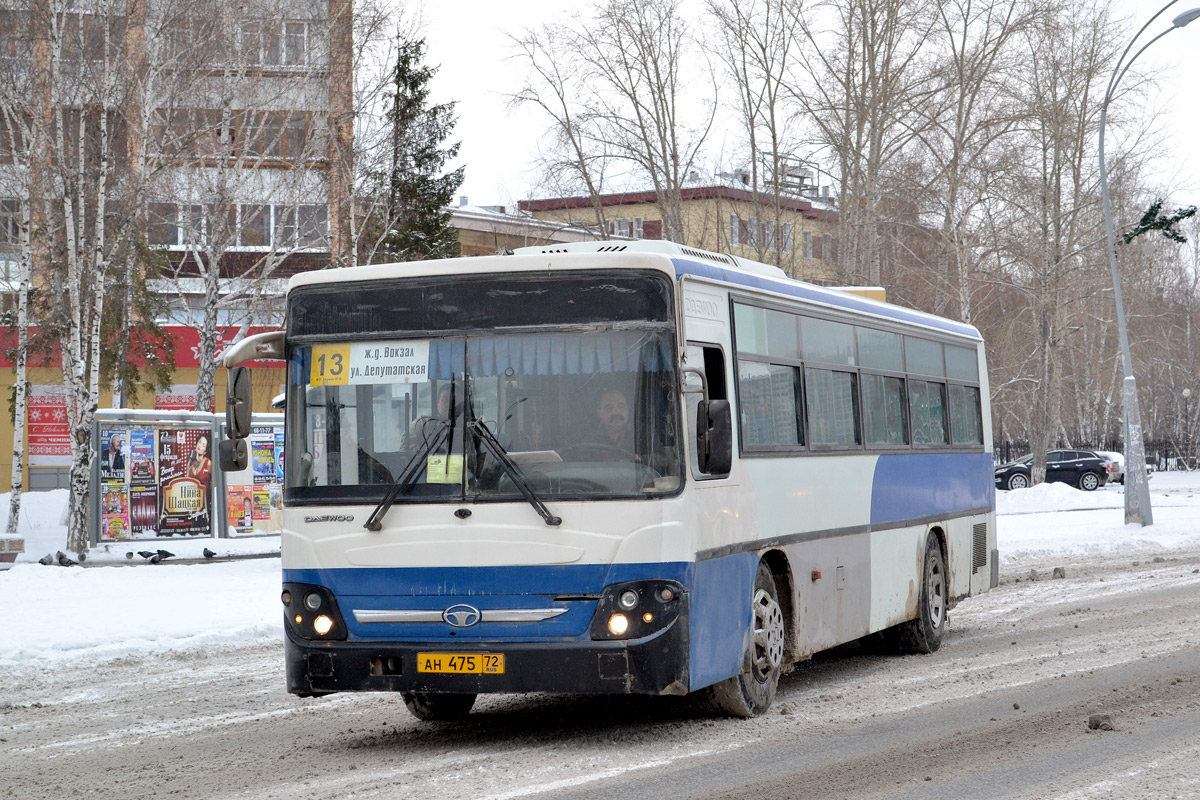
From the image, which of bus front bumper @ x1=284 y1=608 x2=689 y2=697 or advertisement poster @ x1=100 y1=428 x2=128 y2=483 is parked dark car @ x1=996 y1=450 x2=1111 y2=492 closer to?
advertisement poster @ x1=100 y1=428 x2=128 y2=483

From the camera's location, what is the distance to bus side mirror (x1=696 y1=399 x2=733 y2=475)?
7.79m

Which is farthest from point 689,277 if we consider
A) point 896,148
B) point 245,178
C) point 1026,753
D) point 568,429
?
Answer: point 896,148

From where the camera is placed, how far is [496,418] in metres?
8.08

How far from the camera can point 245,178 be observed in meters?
29.9

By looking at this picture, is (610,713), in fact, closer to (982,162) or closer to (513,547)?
(513,547)

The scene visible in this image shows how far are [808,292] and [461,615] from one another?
3.80m

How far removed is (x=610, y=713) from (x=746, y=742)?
4.79 feet

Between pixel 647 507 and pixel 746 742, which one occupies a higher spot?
pixel 647 507

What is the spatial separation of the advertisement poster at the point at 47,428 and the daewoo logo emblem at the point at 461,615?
35803 millimetres

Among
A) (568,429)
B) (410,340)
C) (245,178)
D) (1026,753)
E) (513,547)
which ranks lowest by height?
(1026,753)

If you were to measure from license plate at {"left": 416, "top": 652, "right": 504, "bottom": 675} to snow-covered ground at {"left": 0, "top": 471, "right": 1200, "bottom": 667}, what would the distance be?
571cm

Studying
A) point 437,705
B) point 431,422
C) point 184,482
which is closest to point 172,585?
point 184,482

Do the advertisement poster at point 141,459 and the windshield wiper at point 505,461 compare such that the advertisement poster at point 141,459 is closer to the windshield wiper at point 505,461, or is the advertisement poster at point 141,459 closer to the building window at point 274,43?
the building window at point 274,43

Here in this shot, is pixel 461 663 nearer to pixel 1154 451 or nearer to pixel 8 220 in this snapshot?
pixel 8 220
